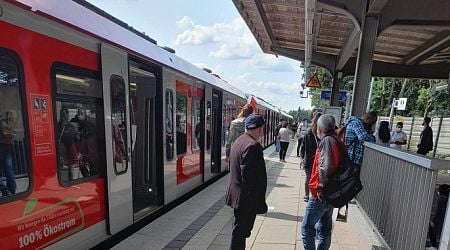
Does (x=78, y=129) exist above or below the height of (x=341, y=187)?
above

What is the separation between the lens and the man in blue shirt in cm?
559

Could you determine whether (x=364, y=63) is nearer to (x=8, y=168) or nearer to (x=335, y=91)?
(x=8, y=168)

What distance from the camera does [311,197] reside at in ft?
14.0

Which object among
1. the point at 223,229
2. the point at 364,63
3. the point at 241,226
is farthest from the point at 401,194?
the point at 364,63

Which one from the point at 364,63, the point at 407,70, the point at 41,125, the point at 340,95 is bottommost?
the point at 41,125

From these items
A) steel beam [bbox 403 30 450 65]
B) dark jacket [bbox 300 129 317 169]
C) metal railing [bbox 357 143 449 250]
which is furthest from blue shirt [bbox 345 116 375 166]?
steel beam [bbox 403 30 450 65]

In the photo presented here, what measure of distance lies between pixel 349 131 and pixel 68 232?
12.6 feet

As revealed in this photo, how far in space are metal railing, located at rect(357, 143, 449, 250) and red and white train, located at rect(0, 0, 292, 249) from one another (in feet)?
10.3

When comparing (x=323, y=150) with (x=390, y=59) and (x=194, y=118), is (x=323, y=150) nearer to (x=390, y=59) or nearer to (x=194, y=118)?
(x=194, y=118)

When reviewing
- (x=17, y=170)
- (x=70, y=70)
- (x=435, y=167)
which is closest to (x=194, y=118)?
(x=70, y=70)

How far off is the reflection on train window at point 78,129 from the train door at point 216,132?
596 cm

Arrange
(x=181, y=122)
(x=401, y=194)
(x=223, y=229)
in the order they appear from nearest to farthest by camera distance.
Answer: (x=401, y=194), (x=223, y=229), (x=181, y=122)

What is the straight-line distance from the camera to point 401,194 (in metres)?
3.61

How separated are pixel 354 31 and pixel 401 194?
9.05 m
